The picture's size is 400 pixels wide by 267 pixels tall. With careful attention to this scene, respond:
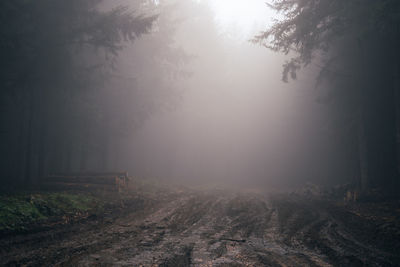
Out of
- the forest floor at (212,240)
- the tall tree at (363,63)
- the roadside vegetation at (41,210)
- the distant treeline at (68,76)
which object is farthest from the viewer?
the distant treeline at (68,76)

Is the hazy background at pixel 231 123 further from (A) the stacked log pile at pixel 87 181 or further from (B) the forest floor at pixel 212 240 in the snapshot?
Answer: (B) the forest floor at pixel 212 240

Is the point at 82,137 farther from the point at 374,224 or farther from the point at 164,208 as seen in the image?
the point at 374,224

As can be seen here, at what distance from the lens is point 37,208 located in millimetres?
8203

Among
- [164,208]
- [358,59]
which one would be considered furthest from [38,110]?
[358,59]

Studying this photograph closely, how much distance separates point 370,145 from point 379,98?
2.67 m

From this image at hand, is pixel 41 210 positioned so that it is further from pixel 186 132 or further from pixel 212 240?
pixel 186 132

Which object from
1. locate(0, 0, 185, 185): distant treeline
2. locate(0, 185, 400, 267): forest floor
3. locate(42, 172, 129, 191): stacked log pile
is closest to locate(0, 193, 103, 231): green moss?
locate(0, 185, 400, 267): forest floor

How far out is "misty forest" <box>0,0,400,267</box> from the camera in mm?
5750

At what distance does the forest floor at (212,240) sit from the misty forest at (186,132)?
0.16ft

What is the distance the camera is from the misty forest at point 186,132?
5.75 metres

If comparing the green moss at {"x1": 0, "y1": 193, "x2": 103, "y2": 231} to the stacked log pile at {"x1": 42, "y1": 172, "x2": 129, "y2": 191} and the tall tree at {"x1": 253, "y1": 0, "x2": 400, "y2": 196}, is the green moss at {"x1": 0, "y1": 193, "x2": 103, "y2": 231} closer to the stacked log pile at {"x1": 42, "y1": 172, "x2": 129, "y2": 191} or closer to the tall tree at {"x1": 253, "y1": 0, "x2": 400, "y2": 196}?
the stacked log pile at {"x1": 42, "y1": 172, "x2": 129, "y2": 191}

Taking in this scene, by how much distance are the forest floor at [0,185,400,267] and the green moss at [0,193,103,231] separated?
34.0 inches

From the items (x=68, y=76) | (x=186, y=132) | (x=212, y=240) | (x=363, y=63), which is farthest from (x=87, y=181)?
(x=186, y=132)

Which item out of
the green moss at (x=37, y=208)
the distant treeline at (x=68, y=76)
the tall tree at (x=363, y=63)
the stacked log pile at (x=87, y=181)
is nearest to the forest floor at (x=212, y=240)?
the green moss at (x=37, y=208)
